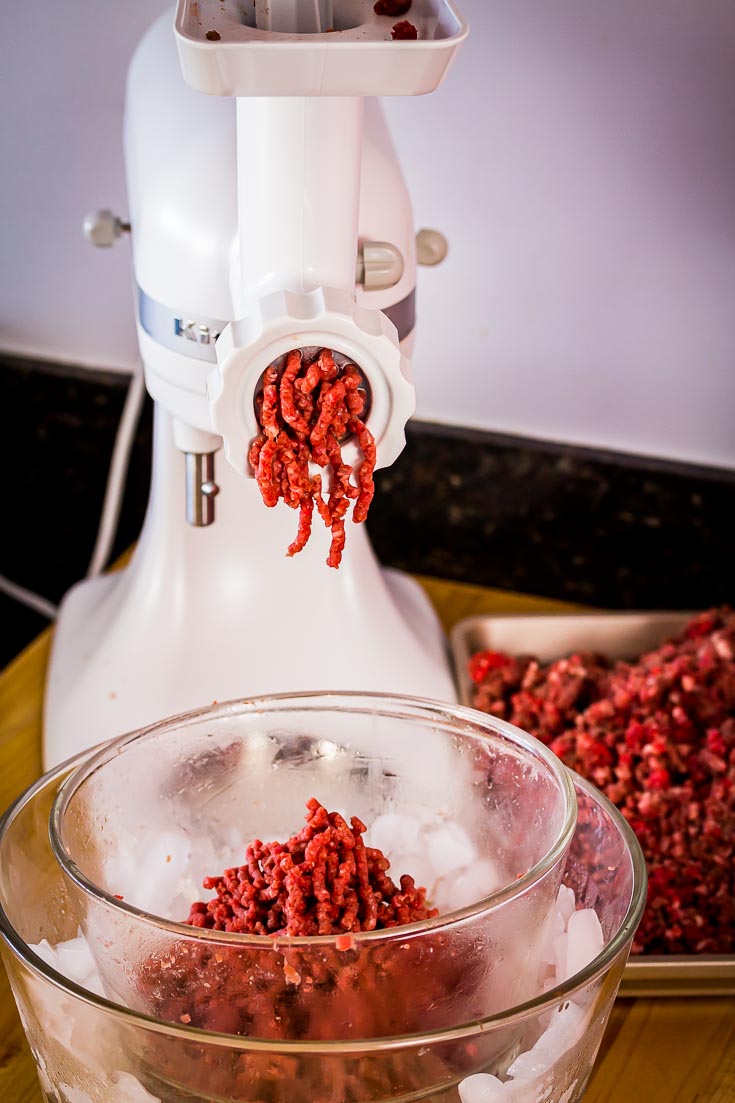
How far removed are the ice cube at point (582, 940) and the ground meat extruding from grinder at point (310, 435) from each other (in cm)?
21

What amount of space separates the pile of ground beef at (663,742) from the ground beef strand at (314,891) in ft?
0.73

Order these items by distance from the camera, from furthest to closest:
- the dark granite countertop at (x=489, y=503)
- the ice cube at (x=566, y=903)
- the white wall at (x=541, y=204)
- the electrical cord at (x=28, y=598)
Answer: the electrical cord at (x=28, y=598) → the dark granite countertop at (x=489, y=503) → the white wall at (x=541, y=204) → the ice cube at (x=566, y=903)

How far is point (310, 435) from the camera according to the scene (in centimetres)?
54

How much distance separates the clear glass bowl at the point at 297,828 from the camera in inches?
19.8

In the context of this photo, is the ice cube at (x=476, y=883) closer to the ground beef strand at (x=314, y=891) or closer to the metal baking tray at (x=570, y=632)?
the ground beef strand at (x=314, y=891)

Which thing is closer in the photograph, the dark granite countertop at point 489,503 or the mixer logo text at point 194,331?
the mixer logo text at point 194,331

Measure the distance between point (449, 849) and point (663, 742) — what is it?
0.25 m

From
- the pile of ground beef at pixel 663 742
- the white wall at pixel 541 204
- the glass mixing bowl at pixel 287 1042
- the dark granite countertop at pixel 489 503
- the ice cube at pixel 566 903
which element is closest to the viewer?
the glass mixing bowl at pixel 287 1042

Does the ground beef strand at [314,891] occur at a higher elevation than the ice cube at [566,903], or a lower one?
higher

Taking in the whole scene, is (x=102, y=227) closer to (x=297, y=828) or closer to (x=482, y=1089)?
(x=297, y=828)

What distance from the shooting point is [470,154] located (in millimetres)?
971

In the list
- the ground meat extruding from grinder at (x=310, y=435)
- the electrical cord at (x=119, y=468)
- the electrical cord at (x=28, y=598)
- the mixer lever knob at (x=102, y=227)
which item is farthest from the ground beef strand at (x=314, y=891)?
the electrical cord at (x=28, y=598)

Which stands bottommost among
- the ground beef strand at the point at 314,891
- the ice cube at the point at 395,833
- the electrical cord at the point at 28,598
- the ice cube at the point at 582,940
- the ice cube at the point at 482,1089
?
the electrical cord at the point at 28,598

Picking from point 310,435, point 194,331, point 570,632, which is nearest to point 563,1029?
point 310,435
